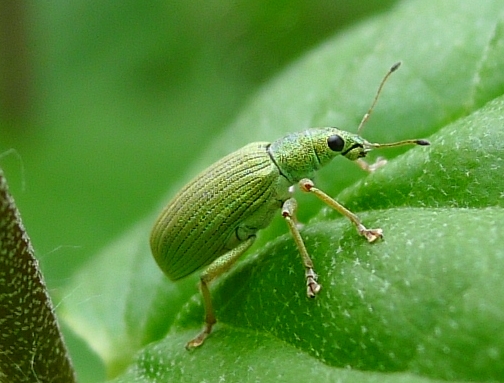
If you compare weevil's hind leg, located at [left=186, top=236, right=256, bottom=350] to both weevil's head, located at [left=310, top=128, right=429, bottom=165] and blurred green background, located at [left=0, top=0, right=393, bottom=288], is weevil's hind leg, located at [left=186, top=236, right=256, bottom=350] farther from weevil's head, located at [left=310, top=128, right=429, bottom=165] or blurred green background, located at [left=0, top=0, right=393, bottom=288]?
blurred green background, located at [left=0, top=0, right=393, bottom=288]

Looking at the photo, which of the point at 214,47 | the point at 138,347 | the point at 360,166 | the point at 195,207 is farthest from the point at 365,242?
the point at 214,47

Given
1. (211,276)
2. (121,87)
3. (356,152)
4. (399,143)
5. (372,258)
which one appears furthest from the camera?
(121,87)

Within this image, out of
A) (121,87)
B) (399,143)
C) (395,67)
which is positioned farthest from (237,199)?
(121,87)

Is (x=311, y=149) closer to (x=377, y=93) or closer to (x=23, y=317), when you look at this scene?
(x=377, y=93)

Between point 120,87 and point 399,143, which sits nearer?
point 399,143

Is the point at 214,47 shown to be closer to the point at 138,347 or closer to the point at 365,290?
the point at 138,347

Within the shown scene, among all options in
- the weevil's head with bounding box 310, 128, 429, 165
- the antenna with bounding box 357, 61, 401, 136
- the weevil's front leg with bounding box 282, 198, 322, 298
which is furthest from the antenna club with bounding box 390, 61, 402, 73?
the weevil's front leg with bounding box 282, 198, 322, 298
